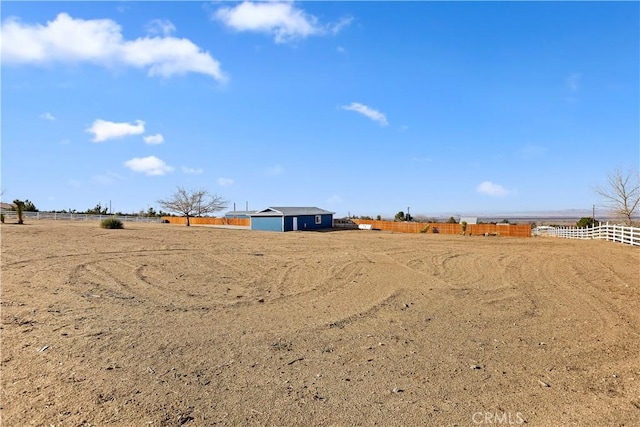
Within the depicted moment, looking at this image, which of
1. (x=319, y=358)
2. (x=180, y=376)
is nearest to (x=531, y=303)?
(x=319, y=358)

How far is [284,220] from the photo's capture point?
136 feet

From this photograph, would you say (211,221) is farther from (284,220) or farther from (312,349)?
(312,349)

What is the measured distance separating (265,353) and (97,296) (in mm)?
4835

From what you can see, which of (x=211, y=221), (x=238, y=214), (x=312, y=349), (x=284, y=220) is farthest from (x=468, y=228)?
(x=312, y=349)

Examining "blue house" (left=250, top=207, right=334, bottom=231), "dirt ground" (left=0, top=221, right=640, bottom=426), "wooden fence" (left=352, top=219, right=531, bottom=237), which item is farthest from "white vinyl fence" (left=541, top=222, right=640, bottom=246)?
"blue house" (left=250, top=207, right=334, bottom=231)

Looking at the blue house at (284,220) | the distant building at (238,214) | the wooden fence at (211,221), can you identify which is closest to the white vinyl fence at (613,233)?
the blue house at (284,220)

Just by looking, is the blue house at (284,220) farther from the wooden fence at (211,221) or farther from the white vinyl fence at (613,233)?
the white vinyl fence at (613,233)

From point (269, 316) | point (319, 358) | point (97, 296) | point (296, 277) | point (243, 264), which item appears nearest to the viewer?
point (319, 358)

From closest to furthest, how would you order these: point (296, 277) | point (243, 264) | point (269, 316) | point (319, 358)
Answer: point (319, 358)
point (269, 316)
point (296, 277)
point (243, 264)

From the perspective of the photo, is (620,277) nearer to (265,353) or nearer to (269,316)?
(269,316)

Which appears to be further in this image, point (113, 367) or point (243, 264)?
point (243, 264)

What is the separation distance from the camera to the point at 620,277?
1200 cm
